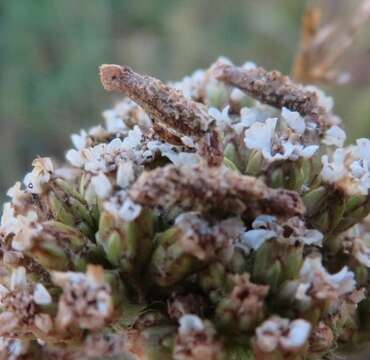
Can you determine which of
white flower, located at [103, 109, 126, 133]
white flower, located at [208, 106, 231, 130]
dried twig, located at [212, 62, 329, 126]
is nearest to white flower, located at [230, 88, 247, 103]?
dried twig, located at [212, 62, 329, 126]

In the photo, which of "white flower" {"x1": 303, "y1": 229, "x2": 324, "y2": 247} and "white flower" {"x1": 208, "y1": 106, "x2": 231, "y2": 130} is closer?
"white flower" {"x1": 303, "y1": 229, "x2": 324, "y2": 247}

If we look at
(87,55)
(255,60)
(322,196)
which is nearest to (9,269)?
(322,196)

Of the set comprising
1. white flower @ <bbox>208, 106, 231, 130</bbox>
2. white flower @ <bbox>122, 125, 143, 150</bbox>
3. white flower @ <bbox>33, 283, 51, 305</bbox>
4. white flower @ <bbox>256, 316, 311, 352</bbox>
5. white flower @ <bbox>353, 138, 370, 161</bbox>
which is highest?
white flower @ <bbox>208, 106, 231, 130</bbox>

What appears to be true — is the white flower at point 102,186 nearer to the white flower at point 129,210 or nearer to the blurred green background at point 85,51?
the white flower at point 129,210

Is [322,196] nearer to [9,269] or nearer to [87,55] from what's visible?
[9,269]

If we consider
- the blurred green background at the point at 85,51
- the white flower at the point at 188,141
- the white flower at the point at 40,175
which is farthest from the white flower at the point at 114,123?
the blurred green background at the point at 85,51

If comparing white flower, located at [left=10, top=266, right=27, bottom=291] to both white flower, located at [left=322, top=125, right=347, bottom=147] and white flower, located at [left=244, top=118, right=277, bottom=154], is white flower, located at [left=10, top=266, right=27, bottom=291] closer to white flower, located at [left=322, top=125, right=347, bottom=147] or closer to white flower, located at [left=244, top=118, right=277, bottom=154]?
white flower, located at [left=244, top=118, right=277, bottom=154]

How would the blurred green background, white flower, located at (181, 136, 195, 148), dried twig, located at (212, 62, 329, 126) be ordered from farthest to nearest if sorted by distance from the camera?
the blurred green background < dried twig, located at (212, 62, 329, 126) < white flower, located at (181, 136, 195, 148)

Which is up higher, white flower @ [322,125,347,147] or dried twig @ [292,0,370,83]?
dried twig @ [292,0,370,83]
